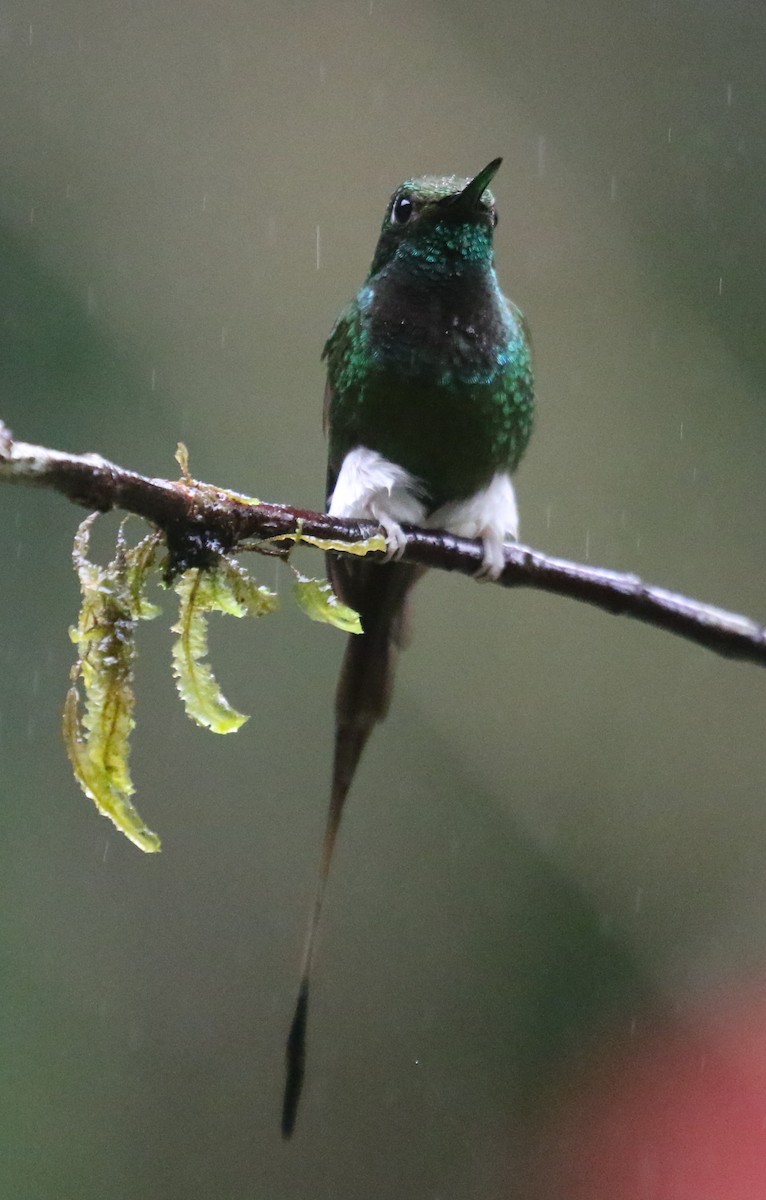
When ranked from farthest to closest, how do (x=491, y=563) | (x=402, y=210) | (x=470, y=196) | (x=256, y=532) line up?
(x=402, y=210) < (x=470, y=196) < (x=491, y=563) < (x=256, y=532)

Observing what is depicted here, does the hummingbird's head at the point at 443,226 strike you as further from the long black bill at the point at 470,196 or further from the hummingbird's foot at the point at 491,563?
the hummingbird's foot at the point at 491,563

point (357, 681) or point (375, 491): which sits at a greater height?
point (375, 491)

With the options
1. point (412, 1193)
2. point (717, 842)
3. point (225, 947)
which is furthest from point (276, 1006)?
point (717, 842)

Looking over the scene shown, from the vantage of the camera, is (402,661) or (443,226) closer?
(443,226)

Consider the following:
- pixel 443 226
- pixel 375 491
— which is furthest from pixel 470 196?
pixel 375 491

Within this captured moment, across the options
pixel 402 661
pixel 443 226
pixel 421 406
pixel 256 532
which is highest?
pixel 443 226

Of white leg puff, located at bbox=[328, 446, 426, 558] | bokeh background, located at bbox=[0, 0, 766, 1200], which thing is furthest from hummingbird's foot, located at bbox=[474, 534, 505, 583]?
bokeh background, located at bbox=[0, 0, 766, 1200]

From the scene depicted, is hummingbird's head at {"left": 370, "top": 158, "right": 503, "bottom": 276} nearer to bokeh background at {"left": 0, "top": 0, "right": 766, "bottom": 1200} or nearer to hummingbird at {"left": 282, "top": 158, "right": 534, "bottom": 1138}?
hummingbird at {"left": 282, "top": 158, "right": 534, "bottom": 1138}

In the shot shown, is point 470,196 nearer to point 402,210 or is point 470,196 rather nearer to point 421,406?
point 402,210
